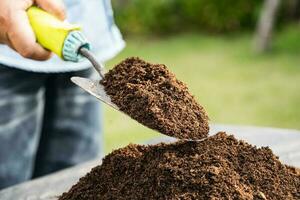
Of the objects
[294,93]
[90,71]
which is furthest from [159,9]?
[90,71]

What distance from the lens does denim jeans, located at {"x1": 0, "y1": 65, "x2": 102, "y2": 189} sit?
1992mm

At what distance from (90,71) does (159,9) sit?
4.38m

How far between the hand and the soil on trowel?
315mm

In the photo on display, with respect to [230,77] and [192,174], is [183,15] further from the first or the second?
[192,174]

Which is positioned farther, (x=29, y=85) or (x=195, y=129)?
(x=29, y=85)

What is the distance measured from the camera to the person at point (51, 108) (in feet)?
6.48

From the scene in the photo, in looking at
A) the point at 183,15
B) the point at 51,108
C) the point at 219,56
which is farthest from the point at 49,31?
the point at 183,15

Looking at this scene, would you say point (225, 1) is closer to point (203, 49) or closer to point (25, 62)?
point (203, 49)

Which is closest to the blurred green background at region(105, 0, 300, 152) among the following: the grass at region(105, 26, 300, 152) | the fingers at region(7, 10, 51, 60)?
the grass at region(105, 26, 300, 152)

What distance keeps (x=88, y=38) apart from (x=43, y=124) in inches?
13.1

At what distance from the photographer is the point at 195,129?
1.57 meters

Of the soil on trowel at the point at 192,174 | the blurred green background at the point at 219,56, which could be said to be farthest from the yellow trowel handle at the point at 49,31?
the blurred green background at the point at 219,56

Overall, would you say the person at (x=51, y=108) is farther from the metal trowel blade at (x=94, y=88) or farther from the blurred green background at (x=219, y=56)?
the blurred green background at (x=219, y=56)

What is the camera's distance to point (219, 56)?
18.7ft
